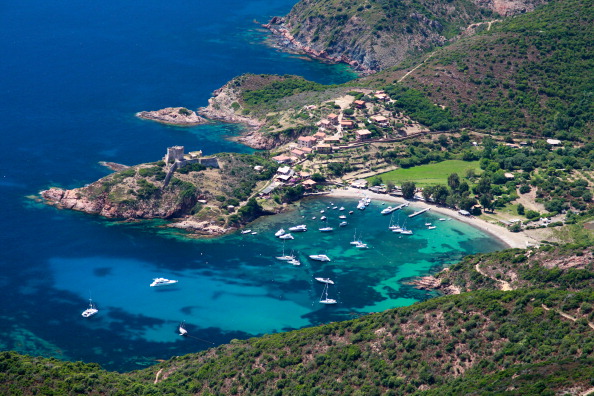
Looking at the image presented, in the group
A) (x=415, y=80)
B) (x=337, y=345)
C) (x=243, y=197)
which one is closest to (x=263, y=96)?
(x=415, y=80)

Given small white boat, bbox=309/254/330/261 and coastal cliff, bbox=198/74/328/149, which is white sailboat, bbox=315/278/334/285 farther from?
coastal cliff, bbox=198/74/328/149

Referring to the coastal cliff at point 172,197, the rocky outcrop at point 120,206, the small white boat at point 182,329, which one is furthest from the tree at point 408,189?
the small white boat at point 182,329

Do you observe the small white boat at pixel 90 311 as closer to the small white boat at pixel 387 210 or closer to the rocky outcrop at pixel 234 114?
the small white boat at pixel 387 210

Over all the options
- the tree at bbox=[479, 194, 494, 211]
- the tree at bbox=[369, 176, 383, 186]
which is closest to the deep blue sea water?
the tree at bbox=[479, 194, 494, 211]

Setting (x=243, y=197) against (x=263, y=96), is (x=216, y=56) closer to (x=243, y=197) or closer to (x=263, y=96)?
(x=263, y=96)

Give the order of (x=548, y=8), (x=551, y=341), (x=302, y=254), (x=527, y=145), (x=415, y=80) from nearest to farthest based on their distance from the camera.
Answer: (x=551, y=341), (x=302, y=254), (x=527, y=145), (x=415, y=80), (x=548, y=8)
